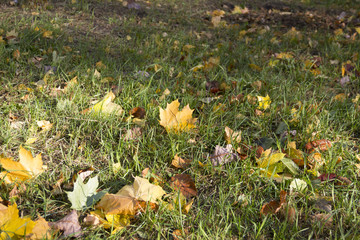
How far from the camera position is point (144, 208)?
140 cm

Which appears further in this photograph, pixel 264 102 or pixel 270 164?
pixel 264 102

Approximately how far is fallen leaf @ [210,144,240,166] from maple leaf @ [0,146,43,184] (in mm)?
904

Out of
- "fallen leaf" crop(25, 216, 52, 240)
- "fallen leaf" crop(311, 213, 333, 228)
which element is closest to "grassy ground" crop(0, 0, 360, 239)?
"fallen leaf" crop(311, 213, 333, 228)

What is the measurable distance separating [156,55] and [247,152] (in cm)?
164

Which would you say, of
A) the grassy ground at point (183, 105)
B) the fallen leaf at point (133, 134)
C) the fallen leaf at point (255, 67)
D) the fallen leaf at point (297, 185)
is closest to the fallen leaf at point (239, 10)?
the grassy ground at point (183, 105)

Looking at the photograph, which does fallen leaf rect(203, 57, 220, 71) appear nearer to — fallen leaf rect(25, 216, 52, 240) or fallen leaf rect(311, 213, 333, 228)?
fallen leaf rect(311, 213, 333, 228)

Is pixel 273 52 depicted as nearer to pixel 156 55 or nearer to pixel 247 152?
pixel 156 55

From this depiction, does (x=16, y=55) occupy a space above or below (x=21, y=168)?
above

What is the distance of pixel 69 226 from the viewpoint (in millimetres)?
1290

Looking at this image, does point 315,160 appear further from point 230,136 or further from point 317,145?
point 230,136

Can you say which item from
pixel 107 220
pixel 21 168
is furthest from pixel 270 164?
pixel 21 168

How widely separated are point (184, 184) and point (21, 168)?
0.80m

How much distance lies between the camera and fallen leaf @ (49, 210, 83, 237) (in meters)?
1.27

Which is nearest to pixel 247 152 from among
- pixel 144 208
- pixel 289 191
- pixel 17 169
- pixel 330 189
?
pixel 289 191
